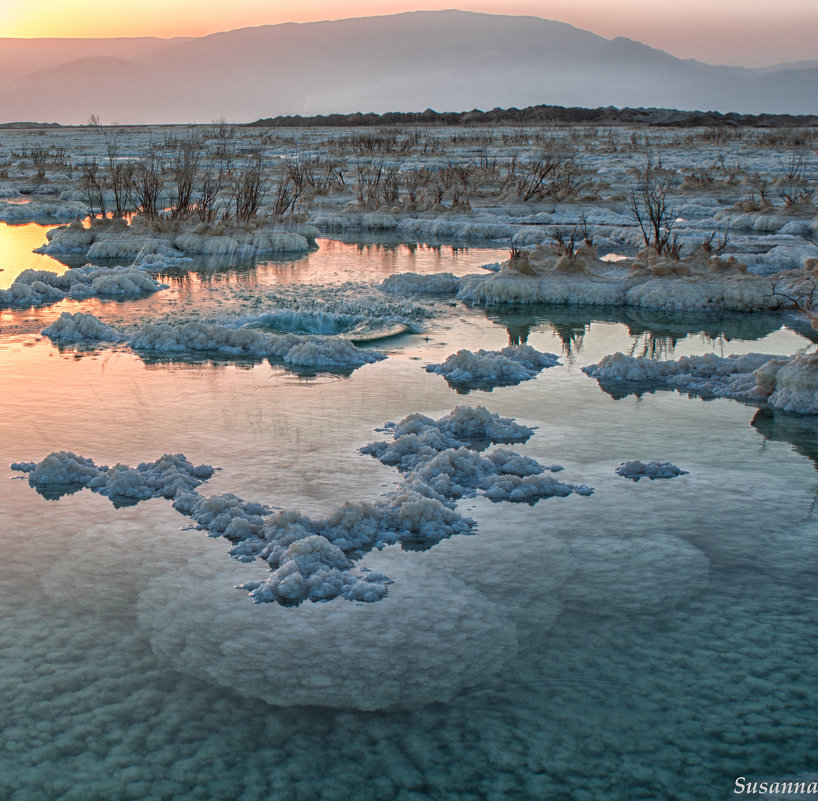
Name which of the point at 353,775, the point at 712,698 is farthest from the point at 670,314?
the point at 353,775

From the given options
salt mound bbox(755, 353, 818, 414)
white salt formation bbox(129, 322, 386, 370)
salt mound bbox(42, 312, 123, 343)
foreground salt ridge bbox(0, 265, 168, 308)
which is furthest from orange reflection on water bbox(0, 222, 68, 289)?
salt mound bbox(755, 353, 818, 414)

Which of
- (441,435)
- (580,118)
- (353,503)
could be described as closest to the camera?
(353,503)

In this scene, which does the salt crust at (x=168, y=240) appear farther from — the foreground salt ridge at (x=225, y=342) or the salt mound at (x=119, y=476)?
the salt mound at (x=119, y=476)

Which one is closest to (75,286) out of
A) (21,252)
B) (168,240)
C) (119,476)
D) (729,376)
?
(168,240)

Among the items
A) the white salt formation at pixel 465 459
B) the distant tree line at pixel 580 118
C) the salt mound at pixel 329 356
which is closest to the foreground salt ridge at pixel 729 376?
the white salt formation at pixel 465 459

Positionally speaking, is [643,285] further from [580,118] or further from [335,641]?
[580,118]

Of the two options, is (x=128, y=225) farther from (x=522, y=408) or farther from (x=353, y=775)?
(x=353, y=775)
